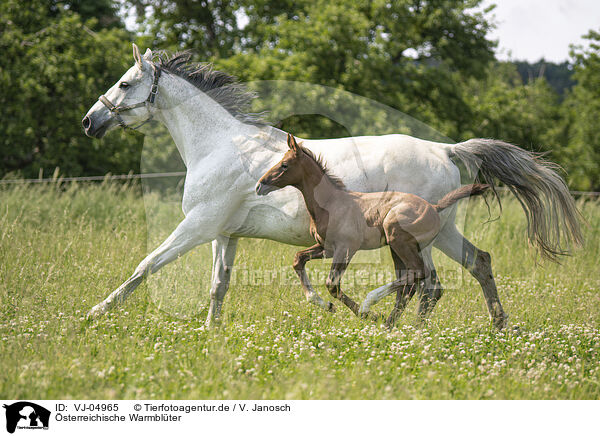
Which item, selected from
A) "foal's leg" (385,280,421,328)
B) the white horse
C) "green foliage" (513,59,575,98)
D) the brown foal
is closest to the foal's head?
the brown foal

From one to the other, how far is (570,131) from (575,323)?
1289 inches

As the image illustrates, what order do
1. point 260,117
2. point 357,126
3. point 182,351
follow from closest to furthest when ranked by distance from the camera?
point 182,351 → point 260,117 → point 357,126

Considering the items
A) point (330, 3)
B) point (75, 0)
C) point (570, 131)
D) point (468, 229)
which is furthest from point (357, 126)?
point (570, 131)

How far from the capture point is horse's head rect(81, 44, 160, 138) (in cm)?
485

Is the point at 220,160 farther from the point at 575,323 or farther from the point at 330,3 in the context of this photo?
the point at 330,3

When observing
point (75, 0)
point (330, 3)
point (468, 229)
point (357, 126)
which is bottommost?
point (468, 229)

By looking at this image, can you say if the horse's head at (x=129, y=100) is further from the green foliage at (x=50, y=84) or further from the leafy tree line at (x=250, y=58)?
the green foliage at (x=50, y=84)

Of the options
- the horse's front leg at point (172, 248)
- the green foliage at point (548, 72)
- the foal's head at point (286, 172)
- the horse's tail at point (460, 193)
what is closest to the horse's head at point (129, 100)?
the horse's front leg at point (172, 248)

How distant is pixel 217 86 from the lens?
5125 millimetres

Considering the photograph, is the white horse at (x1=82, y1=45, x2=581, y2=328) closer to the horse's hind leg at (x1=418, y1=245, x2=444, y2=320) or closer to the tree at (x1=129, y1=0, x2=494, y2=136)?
the horse's hind leg at (x1=418, y1=245, x2=444, y2=320)

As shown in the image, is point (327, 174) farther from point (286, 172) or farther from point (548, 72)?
point (548, 72)

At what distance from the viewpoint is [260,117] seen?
508 cm
